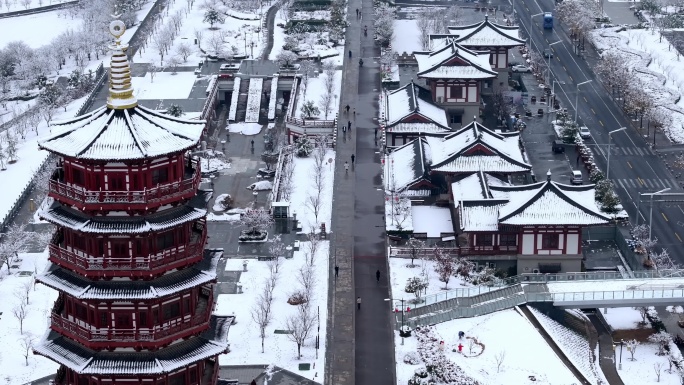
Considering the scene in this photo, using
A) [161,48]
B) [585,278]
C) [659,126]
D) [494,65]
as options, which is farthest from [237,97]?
[585,278]

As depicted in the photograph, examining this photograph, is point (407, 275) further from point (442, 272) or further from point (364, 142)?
point (364, 142)

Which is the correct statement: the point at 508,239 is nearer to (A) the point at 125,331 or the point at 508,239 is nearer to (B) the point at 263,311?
(B) the point at 263,311

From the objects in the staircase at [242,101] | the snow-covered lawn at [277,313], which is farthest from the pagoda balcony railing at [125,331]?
the staircase at [242,101]

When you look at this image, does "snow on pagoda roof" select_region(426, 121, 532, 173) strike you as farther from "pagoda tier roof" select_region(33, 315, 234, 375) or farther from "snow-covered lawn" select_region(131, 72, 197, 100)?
"pagoda tier roof" select_region(33, 315, 234, 375)

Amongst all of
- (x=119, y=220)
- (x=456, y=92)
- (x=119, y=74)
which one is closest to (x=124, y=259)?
(x=119, y=220)

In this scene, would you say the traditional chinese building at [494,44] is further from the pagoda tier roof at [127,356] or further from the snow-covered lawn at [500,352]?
the pagoda tier roof at [127,356]

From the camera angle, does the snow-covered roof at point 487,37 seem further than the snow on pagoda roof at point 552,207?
Yes
